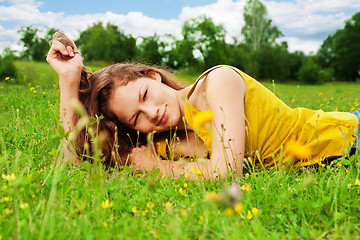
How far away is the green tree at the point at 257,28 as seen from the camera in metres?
40.0

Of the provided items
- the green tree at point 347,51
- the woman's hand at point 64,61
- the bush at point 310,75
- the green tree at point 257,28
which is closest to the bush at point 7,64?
the woman's hand at point 64,61

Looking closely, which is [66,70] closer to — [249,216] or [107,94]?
[107,94]

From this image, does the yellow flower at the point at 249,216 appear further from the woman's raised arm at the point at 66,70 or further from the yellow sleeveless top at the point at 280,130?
the woman's raised arm at the point at 66,70

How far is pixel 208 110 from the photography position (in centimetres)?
234

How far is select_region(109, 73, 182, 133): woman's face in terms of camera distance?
8.59 feet

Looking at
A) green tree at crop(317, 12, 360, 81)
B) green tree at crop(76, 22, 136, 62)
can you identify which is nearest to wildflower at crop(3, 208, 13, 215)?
green tree at crop(76, 22, 136, 62)

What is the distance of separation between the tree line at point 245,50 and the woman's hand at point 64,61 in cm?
3413

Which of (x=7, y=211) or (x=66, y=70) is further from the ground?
(x=66, y=70)

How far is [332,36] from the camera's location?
48344 millimetres

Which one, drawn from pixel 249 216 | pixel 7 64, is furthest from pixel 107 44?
pixel 249 216

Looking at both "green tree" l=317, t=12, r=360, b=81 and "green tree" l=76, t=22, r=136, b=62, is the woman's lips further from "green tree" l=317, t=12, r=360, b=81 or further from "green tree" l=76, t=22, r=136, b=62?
"green tree" l=317, t=12, r=360, b=81

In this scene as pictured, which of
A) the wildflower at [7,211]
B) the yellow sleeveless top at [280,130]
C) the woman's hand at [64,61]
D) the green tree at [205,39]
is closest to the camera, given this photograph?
the wildflower at [7,211]

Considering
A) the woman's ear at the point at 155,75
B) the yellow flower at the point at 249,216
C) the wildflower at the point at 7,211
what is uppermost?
the woman's ear at the point at 155,75

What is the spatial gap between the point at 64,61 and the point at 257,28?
41492 mm
